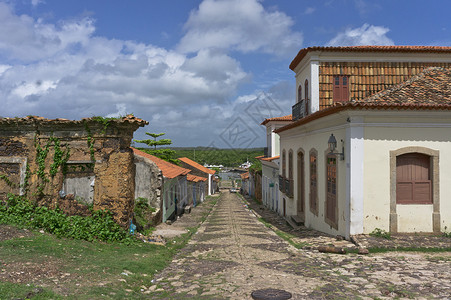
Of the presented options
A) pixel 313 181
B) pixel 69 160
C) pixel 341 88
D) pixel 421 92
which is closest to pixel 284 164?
pixel 313 181

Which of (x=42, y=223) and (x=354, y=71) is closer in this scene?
(x=42, y=223)

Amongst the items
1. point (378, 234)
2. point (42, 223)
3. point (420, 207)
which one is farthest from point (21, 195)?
point (420, 207)

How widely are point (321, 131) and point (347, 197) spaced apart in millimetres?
3067

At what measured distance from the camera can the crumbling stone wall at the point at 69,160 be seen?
930 cm

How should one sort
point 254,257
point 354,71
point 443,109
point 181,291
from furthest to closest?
point 354,71 → point 443,109 → point 254,257 → point 181,291

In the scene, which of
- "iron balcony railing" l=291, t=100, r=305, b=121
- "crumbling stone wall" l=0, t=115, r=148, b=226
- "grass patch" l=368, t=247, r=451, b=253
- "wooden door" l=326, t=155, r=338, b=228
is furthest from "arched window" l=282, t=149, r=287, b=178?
"crumbling stone wall" l=0, t=115, r=148, b=226

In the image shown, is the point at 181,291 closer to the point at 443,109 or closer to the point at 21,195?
the point at 21,195

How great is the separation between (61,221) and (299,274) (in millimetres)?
6150

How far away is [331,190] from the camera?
11.2m

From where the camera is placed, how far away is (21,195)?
378 inches

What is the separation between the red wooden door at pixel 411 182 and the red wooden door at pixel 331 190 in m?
1.80

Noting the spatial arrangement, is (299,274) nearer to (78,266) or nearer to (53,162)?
(78,266)

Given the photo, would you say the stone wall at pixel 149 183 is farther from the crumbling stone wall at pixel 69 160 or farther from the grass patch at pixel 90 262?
the grass patch at pixel 90 262

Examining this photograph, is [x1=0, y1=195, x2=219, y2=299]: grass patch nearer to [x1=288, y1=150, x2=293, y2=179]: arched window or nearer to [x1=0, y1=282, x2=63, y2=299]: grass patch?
[x1=0, y1=282, x2=63, y2=299]: grass patch
